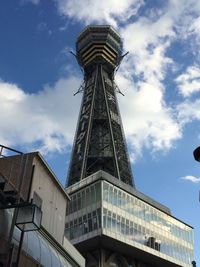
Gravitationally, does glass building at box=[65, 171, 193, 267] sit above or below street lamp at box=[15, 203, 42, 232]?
above

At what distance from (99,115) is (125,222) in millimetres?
62597

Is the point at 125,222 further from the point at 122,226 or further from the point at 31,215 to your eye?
the point at 31,215

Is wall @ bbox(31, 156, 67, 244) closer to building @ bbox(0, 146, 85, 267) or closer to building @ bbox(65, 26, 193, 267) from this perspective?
building @ bbox(0, 146, 85, 267)

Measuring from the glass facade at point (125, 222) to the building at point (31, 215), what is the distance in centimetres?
3541

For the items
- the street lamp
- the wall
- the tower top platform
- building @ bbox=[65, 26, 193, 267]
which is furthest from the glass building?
the tower top platform

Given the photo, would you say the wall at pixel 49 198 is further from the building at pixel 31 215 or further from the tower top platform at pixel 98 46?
the tower top platform at pixel 98 46

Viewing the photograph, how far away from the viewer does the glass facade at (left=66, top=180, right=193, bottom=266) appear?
77625mm

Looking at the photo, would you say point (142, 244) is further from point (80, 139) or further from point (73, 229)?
point (80, 139)

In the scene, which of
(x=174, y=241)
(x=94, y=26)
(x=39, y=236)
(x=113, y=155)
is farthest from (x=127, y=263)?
(x=94, y=26)

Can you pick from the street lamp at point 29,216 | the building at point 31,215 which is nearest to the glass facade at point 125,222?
the building at point 31,215

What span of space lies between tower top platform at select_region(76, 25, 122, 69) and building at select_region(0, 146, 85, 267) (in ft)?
385

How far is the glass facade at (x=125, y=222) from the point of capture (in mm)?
77625

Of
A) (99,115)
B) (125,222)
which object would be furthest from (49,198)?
(99,115)

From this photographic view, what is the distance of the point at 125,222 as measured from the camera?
3130 inches
